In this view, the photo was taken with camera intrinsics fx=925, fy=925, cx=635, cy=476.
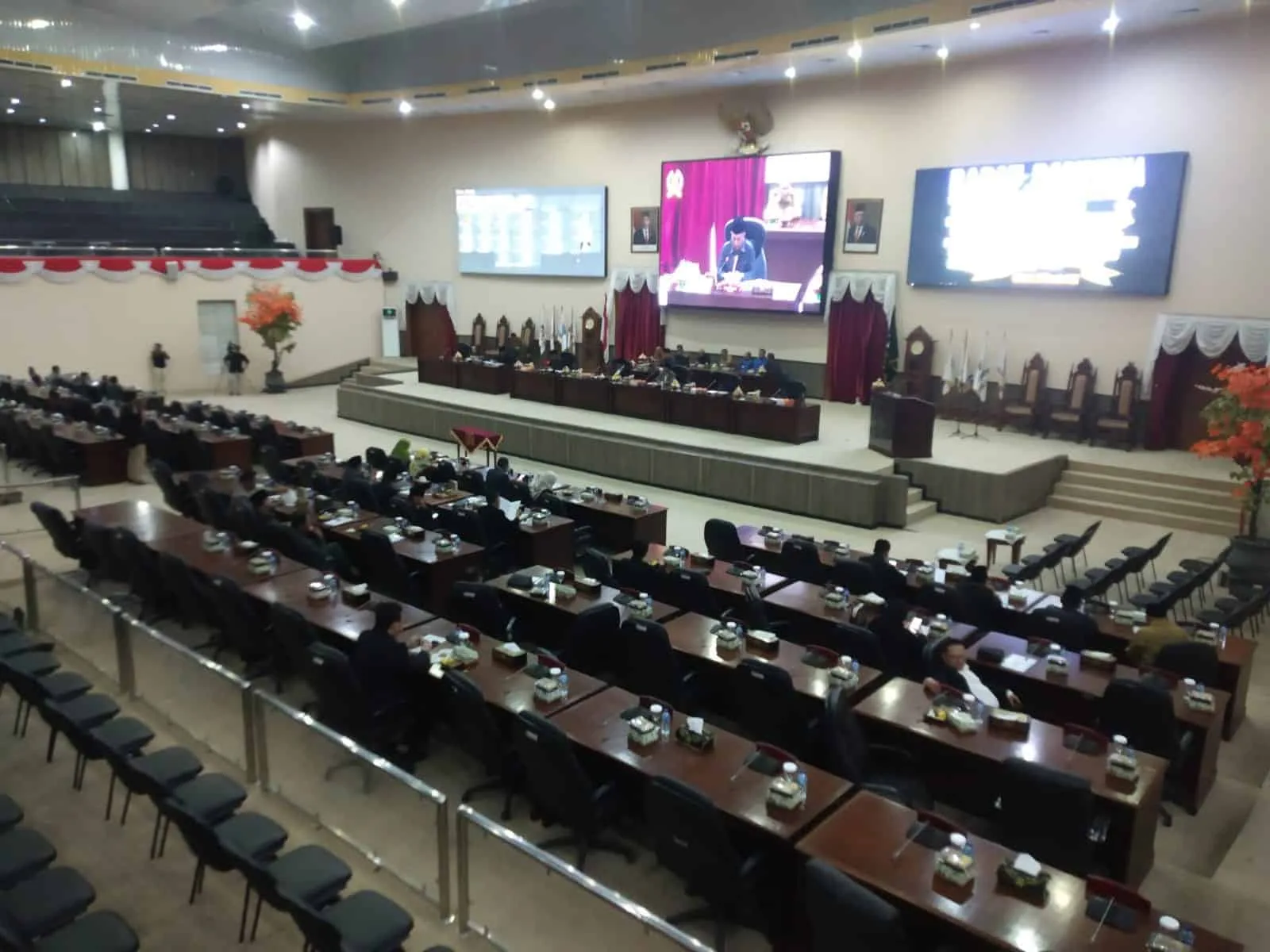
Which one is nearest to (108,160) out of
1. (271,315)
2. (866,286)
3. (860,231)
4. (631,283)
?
(271,315)

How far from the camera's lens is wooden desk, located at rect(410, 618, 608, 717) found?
229 inches

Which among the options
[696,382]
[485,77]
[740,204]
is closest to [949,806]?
[696,382]

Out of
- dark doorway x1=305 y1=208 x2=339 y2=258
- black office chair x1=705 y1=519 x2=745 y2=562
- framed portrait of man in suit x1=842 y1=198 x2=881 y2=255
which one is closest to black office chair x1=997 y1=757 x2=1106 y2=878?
black office chair x1=705 y1=519 x2=745 y2=562

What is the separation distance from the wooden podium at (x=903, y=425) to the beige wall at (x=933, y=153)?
4.54 metres

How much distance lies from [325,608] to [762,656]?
11.4 ft

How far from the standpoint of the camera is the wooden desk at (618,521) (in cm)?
1109

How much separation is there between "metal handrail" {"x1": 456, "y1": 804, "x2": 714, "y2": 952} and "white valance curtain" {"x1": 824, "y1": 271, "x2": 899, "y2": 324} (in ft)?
52.8

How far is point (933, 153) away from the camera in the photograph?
17.8 m

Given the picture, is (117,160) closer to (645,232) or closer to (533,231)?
(533,231)

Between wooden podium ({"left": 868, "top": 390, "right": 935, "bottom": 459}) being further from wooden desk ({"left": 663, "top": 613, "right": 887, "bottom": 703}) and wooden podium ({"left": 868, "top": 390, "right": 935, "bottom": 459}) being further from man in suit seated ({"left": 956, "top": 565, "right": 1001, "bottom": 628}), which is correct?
wooden desk ({"left": 663, "top": 613, "right": 887, "bottom": 703})

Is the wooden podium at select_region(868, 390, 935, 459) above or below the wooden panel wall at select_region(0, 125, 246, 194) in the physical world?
below

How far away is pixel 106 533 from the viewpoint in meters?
9.13

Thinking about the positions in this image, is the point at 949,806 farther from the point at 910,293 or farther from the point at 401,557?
the point at 910,293

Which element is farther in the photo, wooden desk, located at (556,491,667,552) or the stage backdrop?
the stage backdrop
